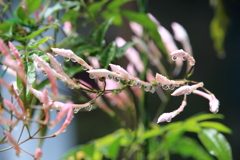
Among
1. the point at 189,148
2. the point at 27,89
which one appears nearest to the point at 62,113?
the point at 27,89

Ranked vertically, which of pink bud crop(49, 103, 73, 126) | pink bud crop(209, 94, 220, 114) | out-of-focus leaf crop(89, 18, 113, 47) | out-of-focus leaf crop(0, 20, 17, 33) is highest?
out-of-focus leaf crop(0, 20, 17, 33)

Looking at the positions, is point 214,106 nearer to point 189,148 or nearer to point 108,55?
point 108,55

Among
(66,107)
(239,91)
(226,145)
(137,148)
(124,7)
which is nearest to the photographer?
(66,107)

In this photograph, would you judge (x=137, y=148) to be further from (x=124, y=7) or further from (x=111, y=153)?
(x=124, y=7)

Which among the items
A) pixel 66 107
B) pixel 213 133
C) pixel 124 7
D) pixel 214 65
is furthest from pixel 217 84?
pixel 66 107

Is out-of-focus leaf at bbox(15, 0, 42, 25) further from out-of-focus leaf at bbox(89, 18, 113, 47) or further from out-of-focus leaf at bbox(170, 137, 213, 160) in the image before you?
out-of-focus leaf at bbox(170, 137, 213, 160)

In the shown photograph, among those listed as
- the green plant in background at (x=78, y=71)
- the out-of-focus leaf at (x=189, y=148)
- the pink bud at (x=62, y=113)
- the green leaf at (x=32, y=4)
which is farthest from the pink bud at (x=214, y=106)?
the out-of-focus leaf at (x=189, y=148)

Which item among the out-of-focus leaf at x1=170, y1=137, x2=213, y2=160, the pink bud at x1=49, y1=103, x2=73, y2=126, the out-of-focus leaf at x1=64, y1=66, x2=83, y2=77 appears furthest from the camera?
the out-of-focus leaf at x1=170, y1=137, x2=213, y2=160

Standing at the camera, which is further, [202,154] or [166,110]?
[166,110]

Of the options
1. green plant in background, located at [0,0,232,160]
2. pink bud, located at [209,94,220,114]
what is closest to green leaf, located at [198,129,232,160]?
green plant in background, located at [0,0,232,160]
